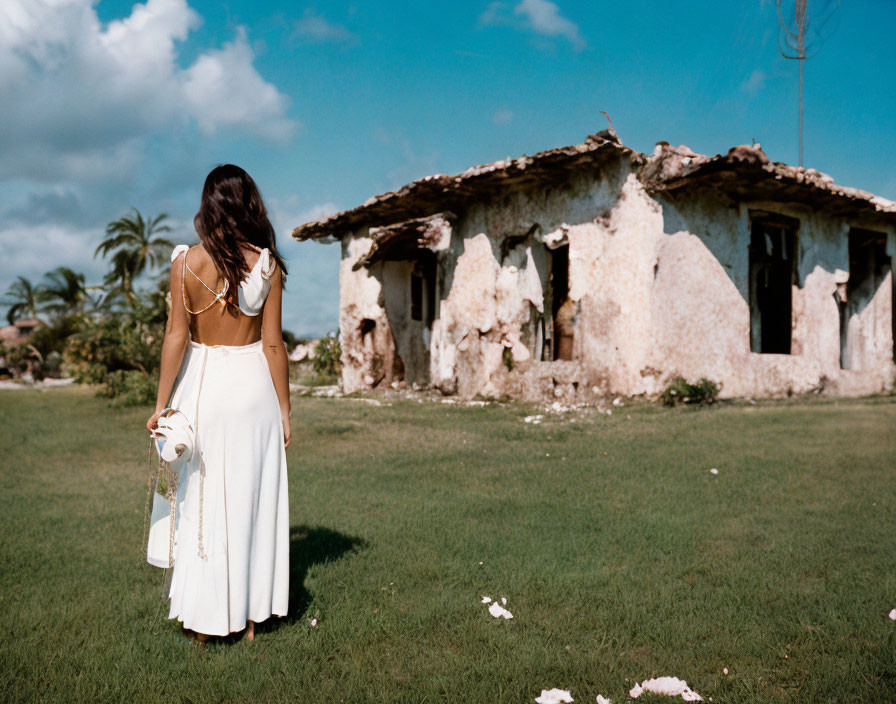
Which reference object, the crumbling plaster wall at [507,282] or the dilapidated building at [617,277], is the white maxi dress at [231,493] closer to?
the dilapidated building at [617,277]

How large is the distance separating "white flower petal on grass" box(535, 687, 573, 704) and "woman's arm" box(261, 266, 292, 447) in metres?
1.44

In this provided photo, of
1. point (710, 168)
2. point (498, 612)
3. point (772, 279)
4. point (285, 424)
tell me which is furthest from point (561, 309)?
point (285, 424)

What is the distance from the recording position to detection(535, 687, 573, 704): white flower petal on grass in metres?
2.23

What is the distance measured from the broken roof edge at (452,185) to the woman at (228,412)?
27.9 ft

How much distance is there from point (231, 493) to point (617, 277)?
9.18 meters

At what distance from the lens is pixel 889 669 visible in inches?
94.7

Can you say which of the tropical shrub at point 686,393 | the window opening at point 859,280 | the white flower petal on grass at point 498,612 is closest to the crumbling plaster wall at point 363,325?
the tropical shrub at point 686,393

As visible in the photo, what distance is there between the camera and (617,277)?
1082cm

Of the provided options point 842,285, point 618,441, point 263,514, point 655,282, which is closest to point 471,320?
point 655,282

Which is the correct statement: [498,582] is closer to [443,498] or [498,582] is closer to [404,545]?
[404,545]

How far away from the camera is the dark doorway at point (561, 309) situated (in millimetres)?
13320

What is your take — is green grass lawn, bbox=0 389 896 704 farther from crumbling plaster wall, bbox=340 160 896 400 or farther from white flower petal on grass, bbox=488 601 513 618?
crumbling plaster wall, bbox=340 160 896 400

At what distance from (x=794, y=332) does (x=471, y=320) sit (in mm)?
6292

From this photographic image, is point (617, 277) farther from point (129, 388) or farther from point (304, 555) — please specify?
point (129, 388)
